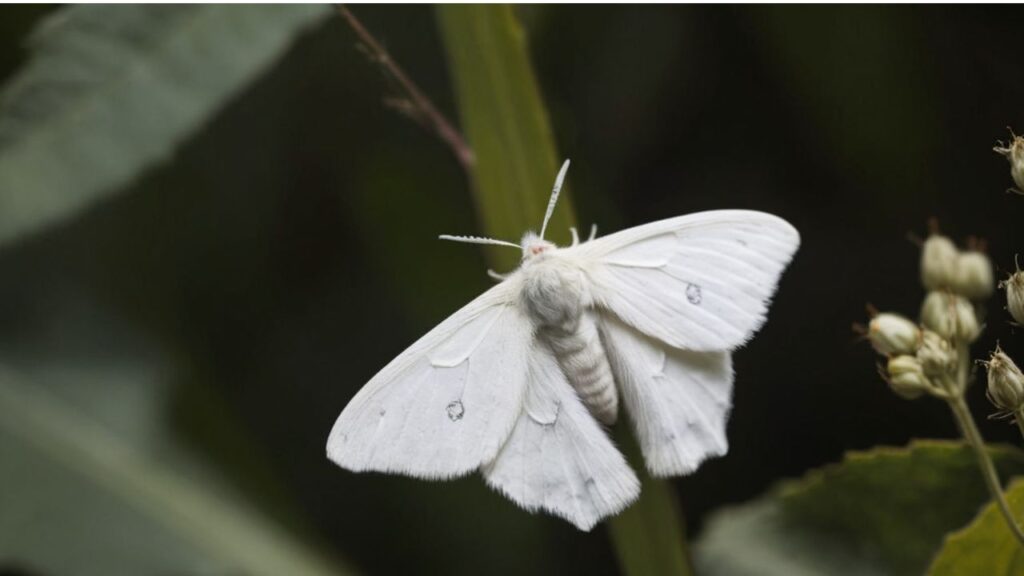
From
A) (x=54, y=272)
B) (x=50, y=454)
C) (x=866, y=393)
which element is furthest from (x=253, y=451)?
(x=866, y=393)

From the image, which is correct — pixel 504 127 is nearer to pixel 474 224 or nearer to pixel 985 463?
pixel 474 224

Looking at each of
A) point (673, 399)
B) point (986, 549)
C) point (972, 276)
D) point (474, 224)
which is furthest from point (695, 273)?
point (474, 224)

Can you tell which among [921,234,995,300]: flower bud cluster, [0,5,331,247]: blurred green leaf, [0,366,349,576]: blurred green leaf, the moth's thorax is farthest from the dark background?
[921,234,995,300]: flower bud cluster

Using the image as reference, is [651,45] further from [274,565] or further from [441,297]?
[274,565]

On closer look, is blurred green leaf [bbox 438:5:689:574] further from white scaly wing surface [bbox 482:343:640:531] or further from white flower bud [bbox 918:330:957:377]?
white flower bud [bbox 918:330:957:377]

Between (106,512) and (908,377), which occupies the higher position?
(106,512)

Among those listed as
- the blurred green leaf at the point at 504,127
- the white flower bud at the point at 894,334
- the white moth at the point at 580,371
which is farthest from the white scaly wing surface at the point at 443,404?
the white flower bud at the point at 894,334

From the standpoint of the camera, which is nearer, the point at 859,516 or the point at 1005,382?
the point at 1005,382
